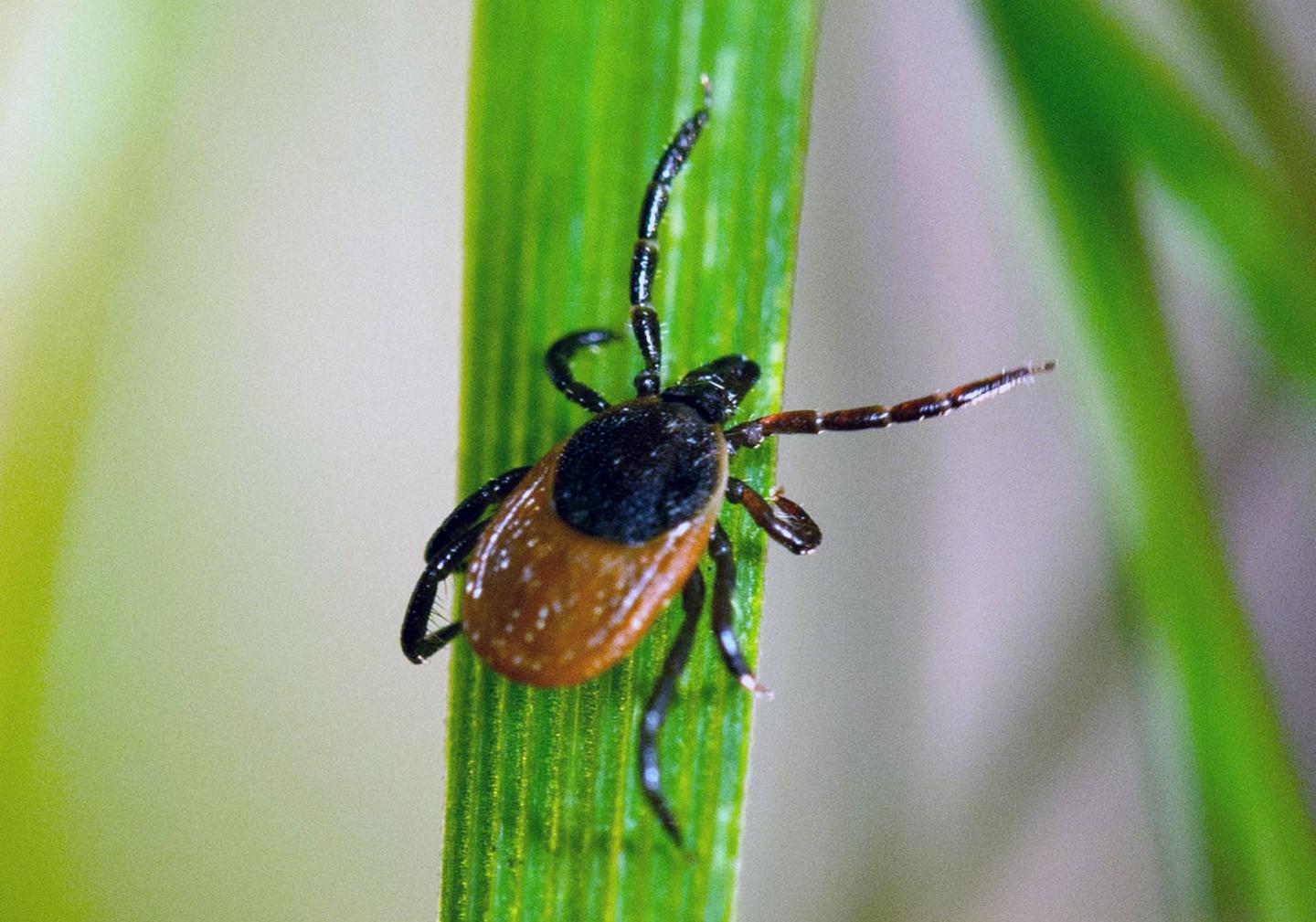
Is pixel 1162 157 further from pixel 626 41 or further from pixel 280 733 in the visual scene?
pixel 280 733

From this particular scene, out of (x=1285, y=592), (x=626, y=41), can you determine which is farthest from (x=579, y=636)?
(x=1285, y=592)

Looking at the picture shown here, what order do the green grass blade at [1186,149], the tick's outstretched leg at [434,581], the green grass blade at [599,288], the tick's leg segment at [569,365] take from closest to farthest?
the green grass blade at [599,288], the green grass blade at [1186,149], the tick's leg segment at [569,365], the tick's outstretched leg at [434,581]

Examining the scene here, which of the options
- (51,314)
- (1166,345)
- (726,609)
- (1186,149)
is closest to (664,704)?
(726,609)

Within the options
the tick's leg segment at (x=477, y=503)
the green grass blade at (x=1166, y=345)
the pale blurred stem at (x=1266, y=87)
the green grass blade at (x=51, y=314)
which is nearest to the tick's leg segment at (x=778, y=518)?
the tick's leg segment at (x=477, y=503)

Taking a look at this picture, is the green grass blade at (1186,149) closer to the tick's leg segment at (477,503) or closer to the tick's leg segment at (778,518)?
the tick's leg segment at (778,518)

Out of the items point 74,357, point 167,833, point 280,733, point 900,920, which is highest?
point 74,357
